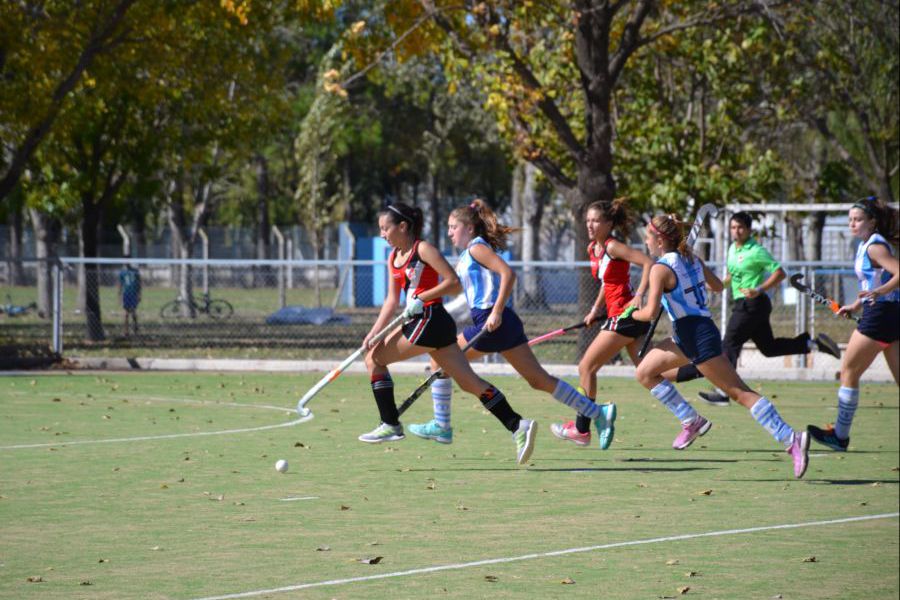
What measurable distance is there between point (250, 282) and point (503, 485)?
31.5 metres

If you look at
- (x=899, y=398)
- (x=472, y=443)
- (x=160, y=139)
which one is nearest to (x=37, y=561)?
(x=472, y=443)

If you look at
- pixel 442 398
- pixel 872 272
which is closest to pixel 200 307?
pixel 442 398

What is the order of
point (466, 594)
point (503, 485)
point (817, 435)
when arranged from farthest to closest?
point (817, 435) → point (503, 485) → point (466, 594)

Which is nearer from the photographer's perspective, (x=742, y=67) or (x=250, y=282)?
(x=742, y=67)

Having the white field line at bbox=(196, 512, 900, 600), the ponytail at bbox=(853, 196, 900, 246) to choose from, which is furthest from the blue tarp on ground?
the white field line at bbox=(196, 512, 900, 600)

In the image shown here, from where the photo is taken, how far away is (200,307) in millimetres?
31891

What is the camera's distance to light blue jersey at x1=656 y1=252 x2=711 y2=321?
10789 mm

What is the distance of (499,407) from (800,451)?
214cm

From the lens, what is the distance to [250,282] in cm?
4109

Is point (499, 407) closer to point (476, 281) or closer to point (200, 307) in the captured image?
point (476, 281)

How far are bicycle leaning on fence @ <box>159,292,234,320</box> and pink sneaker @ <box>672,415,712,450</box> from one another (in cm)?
1951

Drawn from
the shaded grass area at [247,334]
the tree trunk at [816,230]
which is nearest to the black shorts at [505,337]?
the shaded grass area at [247,334]

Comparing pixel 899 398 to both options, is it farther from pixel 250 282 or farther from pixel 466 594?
pixel 250 282

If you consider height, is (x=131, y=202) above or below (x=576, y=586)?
Result: above
